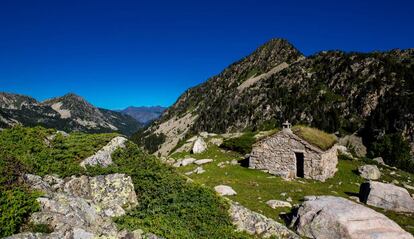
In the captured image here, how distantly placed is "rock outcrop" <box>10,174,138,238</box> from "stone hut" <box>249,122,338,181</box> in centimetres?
2619

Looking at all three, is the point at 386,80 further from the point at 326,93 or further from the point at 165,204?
the point at 165,204

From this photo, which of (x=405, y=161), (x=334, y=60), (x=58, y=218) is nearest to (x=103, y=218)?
(x=58, y=218)

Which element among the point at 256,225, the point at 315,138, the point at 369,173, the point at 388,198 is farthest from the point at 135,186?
the point at 369,173

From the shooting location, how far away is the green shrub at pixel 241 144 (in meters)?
48.7

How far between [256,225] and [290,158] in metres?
24.7

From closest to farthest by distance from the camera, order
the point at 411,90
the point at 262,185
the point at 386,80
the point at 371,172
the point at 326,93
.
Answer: the point at 262,185 → the point at 371,172 → the point at 411,90 → the point at 386,80 → the point at 326,93

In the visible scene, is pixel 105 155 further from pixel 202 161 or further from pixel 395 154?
pixel 395 154

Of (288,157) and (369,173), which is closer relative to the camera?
(288,157)

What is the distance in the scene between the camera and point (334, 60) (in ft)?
610

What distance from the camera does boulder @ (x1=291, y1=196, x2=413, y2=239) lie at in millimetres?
18141

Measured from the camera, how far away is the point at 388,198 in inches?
1116

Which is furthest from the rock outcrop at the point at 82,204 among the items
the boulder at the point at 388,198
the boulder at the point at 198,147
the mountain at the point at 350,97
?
the mountain at the point at 350,97

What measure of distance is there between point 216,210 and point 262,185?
17663 mm

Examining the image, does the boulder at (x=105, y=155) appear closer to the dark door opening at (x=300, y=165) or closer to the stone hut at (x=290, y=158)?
the stone hut at (x=290, y=158)
